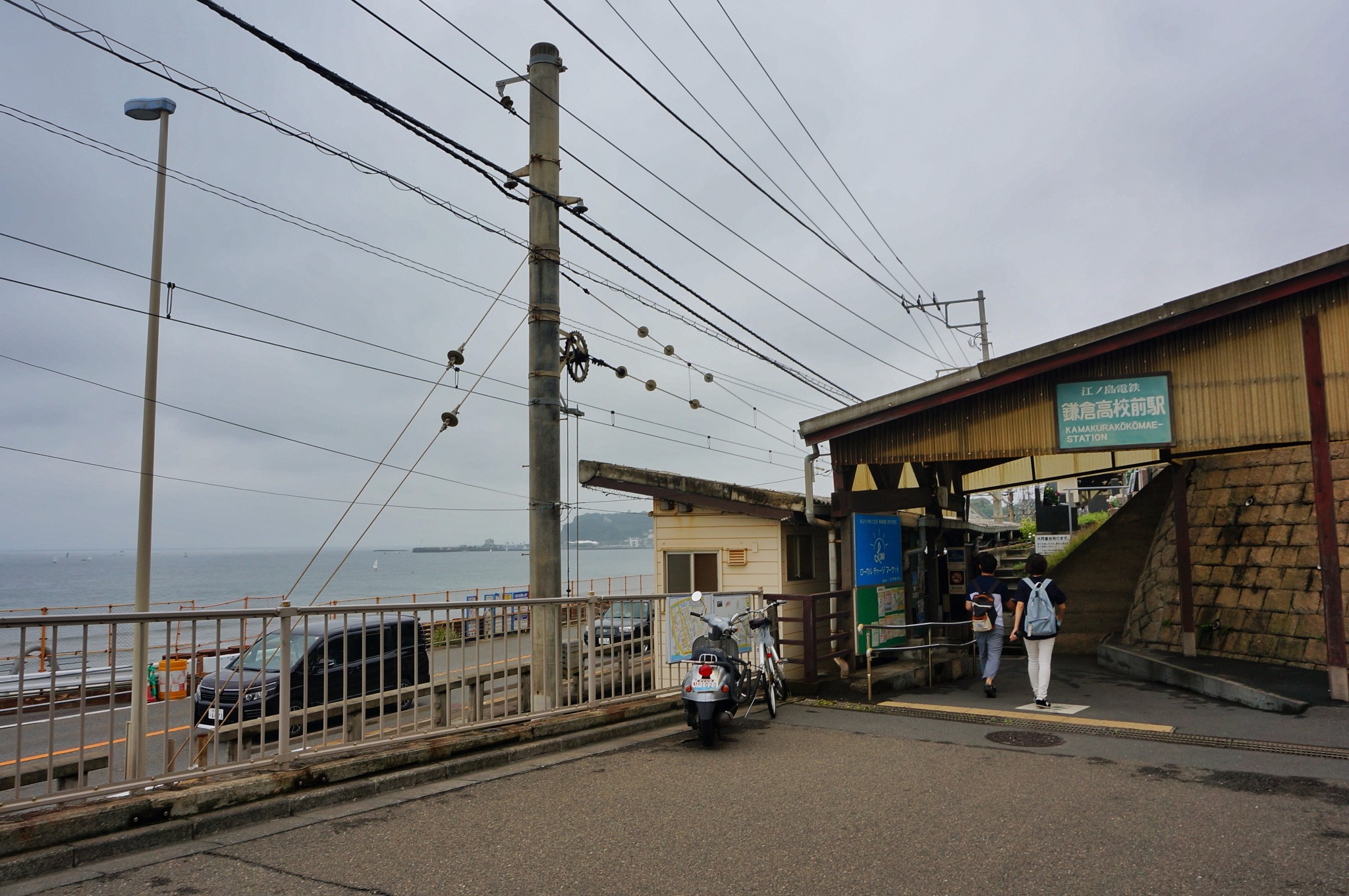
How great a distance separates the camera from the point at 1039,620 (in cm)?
1041

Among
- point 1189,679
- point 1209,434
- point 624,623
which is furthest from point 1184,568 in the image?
point 624,623

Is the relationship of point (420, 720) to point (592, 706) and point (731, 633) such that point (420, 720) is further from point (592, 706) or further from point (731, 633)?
point (731, 633)

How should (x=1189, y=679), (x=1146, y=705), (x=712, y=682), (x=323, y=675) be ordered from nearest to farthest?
(x=323, y=675), (x=712, y=682), (x=1146, y=705), (x=1189, y=679)

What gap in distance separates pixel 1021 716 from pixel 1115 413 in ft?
14.5

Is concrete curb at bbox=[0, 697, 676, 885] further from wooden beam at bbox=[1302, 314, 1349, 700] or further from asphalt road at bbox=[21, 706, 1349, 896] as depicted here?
wooden beam at bbox=[1302, 314, 1349, 700]

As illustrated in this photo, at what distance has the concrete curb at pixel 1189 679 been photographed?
9.64m

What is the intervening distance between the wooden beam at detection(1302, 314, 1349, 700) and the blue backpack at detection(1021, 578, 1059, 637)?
2.91m

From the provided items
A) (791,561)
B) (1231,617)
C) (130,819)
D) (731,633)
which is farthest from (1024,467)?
(130,819)

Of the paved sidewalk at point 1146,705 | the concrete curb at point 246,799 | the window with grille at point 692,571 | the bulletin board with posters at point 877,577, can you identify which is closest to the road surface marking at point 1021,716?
the paved sidewalk at point 1146,705

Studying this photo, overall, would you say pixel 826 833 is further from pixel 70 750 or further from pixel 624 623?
pixel 70 750

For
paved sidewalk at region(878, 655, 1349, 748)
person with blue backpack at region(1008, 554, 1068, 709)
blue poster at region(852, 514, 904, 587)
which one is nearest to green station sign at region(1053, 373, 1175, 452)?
person with blue backpack at region(1008, 554, 1068, 709)

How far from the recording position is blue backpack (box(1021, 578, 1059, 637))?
1038 centimetres

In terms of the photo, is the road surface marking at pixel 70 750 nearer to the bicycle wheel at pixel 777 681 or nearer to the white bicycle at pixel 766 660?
the white bicycle at pixel 766 660

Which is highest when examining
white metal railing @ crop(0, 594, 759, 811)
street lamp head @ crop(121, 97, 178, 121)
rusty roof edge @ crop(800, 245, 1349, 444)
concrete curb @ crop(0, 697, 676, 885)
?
street lamp head @ crop(121, 97, 178, 121)
